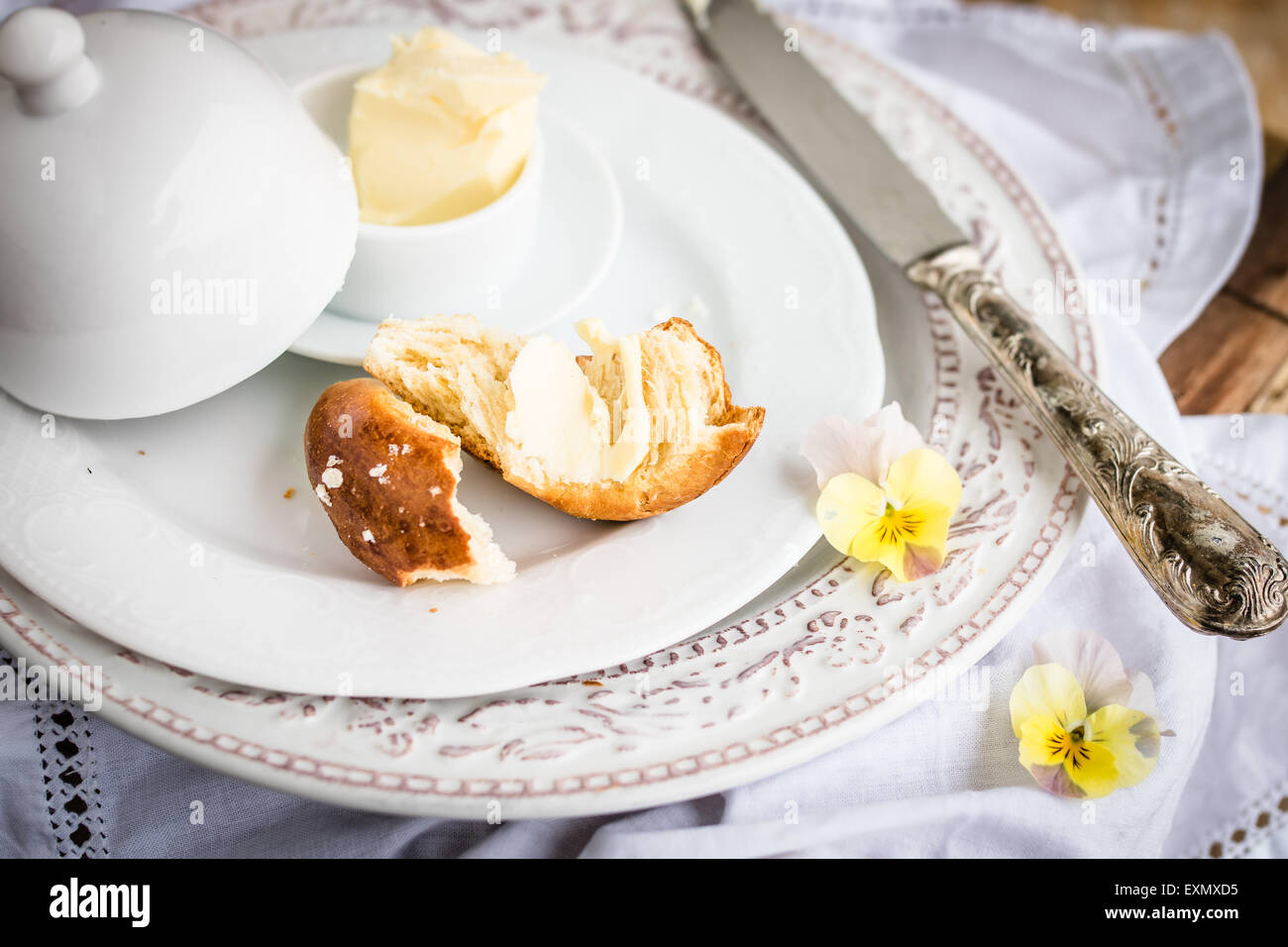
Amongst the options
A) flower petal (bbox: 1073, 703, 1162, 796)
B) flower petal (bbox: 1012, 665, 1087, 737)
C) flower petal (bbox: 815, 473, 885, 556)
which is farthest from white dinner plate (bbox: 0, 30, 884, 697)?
flower petal (bbox: 1073, 703, 1162, 796)

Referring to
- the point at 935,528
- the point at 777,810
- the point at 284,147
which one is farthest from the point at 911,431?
the point at 284,147

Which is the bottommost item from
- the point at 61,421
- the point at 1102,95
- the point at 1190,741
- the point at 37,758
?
the point at 37,758

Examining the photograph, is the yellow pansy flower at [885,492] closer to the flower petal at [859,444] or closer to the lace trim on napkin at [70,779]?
the flower petal at [859,444]

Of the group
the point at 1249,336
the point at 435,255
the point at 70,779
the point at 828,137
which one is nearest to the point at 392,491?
the point at 435,255

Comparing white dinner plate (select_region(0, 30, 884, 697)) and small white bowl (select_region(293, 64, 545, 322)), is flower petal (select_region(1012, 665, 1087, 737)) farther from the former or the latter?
small white bowl (select_region(293, 64, 545, 322))

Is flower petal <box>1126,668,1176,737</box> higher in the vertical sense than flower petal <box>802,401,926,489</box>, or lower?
lower

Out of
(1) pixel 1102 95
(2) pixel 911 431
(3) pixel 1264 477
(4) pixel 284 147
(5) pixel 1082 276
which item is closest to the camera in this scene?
(4) pixel 284 147
